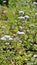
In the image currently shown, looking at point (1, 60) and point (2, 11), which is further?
point (2, 11)

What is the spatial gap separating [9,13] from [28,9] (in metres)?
0.56

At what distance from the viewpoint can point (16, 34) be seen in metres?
5.02

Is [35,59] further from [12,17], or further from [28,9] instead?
[28,9]

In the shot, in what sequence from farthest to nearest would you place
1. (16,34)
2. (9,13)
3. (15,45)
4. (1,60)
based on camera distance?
(9,13), (16,34), (15,45), (1,60)

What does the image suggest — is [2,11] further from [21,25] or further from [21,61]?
[21,61]

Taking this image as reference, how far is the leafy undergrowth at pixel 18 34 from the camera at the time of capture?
419 centimetres

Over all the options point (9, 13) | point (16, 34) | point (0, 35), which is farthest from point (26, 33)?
point (9, 13)

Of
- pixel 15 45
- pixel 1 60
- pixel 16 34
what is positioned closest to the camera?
pixel 1 60

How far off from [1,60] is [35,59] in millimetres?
583

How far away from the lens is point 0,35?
4766 mm

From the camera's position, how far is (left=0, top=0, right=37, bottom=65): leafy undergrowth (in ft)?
13.8

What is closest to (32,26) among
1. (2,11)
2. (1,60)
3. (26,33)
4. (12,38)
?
(26,33)

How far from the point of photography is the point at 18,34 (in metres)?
4.97

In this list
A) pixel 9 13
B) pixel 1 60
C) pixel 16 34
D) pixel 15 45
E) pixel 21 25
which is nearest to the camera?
pixel 1 60
